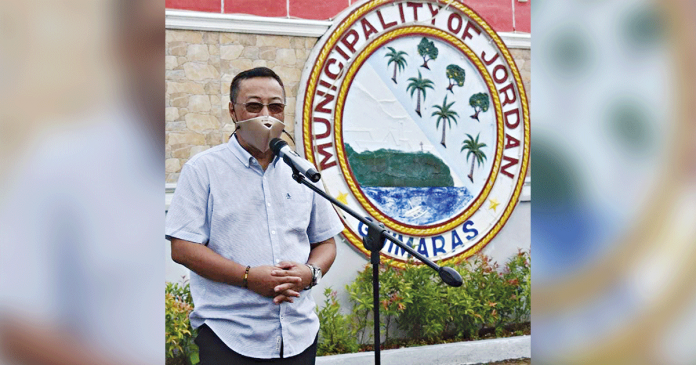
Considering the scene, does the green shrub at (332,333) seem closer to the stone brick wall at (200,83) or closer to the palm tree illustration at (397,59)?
the stone brick wall at (200,83)

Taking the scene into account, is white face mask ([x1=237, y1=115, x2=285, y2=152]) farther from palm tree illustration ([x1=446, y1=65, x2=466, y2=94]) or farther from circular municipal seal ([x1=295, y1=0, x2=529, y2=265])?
palm tree illustration ([x1=446, y1=65, x2=466, y2=94])

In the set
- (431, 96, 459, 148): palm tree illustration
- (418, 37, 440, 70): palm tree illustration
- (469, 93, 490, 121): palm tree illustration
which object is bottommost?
(431, 96, 459, 148): palm tree illustration

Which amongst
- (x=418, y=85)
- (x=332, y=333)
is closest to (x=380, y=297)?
(x=332, y=333)

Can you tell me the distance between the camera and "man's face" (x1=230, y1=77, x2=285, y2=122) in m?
2.46

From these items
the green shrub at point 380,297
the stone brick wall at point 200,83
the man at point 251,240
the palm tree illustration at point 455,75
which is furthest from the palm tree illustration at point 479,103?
the man at point 251,240

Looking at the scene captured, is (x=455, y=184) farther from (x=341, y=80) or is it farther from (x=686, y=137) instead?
(x=686, y=137)

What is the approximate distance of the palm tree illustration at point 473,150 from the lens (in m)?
5.84

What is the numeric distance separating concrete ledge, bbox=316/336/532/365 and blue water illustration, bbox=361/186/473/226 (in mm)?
932

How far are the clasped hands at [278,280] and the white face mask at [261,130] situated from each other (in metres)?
0.39

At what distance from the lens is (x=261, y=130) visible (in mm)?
2410

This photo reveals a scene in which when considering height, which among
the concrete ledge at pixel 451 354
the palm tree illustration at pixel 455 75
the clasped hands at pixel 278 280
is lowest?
the concrete ledge at pixel 451 354

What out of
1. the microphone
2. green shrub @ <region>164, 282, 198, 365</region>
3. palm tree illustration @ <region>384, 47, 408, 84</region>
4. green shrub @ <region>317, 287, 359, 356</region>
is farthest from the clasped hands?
palm tree illustration @ <region>384, 47, 408, 84</region>

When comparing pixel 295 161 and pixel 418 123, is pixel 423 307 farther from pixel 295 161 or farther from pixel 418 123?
pixel 295 161

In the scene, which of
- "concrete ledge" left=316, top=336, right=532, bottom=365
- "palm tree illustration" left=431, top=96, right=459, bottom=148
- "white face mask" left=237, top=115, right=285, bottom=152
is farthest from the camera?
"palm tree illustration" left=431, top=96, right=459, bottom=148
